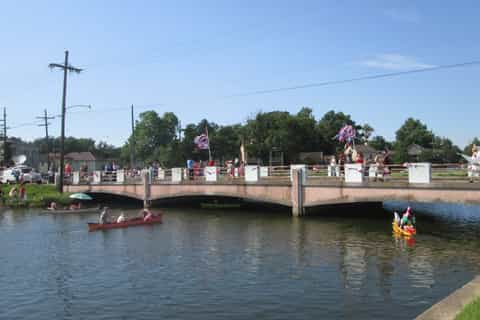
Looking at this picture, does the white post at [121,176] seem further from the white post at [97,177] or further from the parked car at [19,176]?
the parked car at [19,176]

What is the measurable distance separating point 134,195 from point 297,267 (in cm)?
2899

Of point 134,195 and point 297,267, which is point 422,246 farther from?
point 134,195

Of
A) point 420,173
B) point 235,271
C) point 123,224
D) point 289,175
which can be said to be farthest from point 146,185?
point 235,271

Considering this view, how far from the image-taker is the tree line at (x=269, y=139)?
275ft

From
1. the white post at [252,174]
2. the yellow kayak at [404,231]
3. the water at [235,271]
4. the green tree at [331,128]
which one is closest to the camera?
the water at [235,271]

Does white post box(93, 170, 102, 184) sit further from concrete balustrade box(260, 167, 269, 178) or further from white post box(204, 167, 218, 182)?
concrete balustrade box(260, 167, 269, 178)

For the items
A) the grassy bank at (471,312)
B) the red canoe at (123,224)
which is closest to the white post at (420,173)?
the red canoe at (123,224)

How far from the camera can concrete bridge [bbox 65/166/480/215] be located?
2394 centimetres

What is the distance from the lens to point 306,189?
3003 cm

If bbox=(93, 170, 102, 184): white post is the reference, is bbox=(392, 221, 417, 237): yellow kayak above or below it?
below

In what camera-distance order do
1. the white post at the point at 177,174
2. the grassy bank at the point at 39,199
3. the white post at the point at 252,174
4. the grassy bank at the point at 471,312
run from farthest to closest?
the grassy bank at the point at 39,199, the white post at the point at 177,174, the white post at the point at 252,174, the grassy bank at the point at 471,312

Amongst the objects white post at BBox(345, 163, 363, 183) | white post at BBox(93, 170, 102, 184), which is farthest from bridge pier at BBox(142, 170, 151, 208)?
white post at BBox(345, 163, 363, 183)

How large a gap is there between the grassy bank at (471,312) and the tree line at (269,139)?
55.2m

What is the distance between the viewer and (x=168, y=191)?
3997 centimetres
